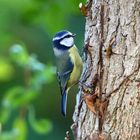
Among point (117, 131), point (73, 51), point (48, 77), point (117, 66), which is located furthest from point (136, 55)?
point (48, 77)

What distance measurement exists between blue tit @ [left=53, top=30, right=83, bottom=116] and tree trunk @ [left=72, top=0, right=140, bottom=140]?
324mm

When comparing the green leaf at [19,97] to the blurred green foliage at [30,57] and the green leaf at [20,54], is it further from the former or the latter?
the green leaf at [20,54]

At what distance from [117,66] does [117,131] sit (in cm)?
21

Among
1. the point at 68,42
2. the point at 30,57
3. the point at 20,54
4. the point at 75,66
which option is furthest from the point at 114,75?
the point at 30,57

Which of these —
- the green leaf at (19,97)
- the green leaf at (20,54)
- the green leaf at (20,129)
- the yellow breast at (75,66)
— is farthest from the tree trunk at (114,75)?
the green leaf at (19,97)

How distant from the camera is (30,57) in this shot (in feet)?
12.5

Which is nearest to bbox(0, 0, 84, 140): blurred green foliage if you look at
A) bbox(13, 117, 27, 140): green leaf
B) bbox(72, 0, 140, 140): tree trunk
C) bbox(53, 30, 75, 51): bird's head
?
bbox(13, 117, 27, 140): green leaf

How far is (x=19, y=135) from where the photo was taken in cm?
368

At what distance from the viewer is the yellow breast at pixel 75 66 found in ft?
9.63

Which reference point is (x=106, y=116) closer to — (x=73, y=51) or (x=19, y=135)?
(x=73, y=51)

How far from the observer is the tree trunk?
262 centimetres

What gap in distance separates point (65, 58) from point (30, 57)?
0.64 metres

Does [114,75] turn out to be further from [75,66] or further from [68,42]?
[68,42]

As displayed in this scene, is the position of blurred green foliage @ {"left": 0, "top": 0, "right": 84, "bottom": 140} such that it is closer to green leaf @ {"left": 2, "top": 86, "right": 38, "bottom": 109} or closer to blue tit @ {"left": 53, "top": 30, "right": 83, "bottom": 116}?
green leaf @ {"left": 2, "top": 86, "right": 38, "bottom": 109}
